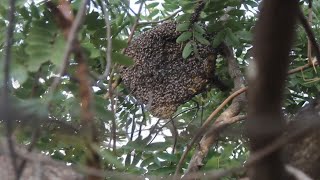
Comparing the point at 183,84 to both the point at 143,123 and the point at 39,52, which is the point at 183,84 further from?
the point at 39,52

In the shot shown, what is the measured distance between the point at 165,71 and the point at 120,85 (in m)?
0.27

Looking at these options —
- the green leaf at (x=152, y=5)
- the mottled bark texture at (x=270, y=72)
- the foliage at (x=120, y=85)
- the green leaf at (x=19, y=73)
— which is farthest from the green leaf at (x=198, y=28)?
the mottled bark texture at (x=270, y=72)

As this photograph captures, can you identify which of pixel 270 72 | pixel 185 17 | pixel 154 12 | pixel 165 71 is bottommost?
pixel 270 72

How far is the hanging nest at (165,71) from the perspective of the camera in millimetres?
1699

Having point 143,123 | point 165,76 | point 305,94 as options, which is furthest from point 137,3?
point 305,94

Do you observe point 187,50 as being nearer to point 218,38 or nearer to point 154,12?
point 218,38

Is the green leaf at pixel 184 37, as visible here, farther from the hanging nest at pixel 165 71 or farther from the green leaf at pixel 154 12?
the green leaf at pixel 154 12

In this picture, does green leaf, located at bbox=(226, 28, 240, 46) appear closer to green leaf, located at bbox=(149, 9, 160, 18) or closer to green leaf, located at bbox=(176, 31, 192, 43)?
green leaf, located at bbox=(176, 31, 192, 43)

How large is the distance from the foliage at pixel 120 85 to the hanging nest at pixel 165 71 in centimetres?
4

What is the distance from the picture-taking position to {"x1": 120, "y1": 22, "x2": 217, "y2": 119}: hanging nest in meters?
1.70

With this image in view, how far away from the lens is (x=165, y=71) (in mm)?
1736

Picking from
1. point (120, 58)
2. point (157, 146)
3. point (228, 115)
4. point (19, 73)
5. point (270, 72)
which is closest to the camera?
point (270, 72)

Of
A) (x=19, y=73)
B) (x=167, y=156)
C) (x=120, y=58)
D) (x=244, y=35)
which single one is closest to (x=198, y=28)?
(x=244, y=35)

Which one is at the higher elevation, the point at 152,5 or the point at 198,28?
the point at 152,5
